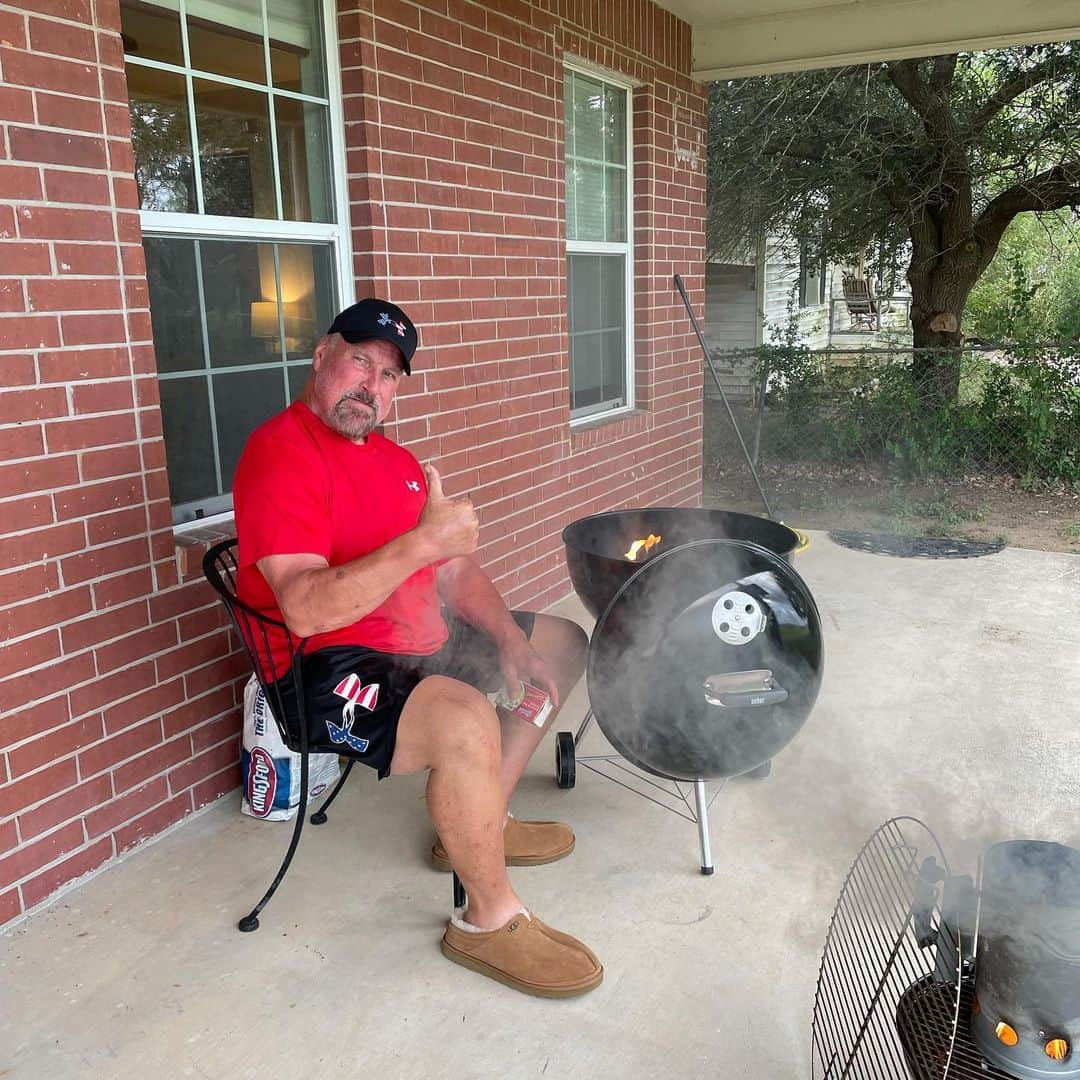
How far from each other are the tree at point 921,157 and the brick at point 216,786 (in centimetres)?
607

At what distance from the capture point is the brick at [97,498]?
2.14 m

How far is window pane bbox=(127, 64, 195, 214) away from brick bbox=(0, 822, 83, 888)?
5.01 feet

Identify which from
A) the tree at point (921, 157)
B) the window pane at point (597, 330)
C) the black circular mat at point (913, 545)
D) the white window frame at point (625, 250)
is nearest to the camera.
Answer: the white window frame at point (625, 250)

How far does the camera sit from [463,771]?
6.20 ft

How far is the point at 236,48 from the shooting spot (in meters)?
2.64

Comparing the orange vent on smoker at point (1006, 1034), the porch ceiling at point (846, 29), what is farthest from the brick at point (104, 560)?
the porch ceiling at point (846, 29)

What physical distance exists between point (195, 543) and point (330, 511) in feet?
2.15

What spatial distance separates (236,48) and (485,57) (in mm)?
1157

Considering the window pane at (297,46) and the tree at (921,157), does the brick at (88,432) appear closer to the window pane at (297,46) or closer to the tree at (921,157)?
the window pane at (297,46)

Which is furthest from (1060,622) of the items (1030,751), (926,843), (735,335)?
(735,335)

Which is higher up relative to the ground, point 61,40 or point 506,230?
point 61,40

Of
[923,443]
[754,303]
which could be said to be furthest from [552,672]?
[754,303]

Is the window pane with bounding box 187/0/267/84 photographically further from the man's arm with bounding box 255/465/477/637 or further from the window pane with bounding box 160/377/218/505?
the man's arm with bounding box 255/465/477/637

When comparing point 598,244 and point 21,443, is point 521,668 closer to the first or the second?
point 21,443
